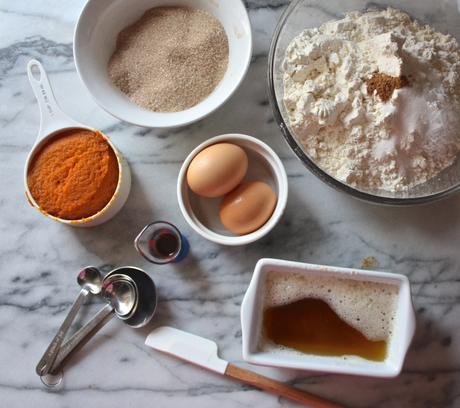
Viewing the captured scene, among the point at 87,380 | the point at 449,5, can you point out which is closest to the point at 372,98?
the point at 449,5

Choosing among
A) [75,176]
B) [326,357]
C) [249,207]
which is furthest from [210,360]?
[75,176]

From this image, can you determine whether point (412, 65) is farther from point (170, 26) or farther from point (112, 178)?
point (112, 178)

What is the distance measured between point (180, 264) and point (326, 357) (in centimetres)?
41

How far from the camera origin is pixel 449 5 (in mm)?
1186

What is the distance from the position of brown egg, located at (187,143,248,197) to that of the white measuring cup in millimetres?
170

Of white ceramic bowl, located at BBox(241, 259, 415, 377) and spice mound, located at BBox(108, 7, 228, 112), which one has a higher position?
spice mound, located at BBox(108, 7, 228, 112)

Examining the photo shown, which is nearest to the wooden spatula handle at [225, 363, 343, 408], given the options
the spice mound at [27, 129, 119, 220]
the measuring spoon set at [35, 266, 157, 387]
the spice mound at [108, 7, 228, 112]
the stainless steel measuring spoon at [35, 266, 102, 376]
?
the measuring spoon set at [35, 266, 157, 387]

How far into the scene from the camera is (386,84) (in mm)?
999

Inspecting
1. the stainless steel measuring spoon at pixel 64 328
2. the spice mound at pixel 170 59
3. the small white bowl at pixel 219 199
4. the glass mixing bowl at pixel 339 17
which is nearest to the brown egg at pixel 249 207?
the small white bowl at pixel 219 199

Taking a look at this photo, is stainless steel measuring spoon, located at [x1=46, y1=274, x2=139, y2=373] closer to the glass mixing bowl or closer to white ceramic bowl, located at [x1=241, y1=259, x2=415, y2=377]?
white ceramic bowl, located at [x1=241, y1=259, x2=415, y2=377]

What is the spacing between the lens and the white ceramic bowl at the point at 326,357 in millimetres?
1048

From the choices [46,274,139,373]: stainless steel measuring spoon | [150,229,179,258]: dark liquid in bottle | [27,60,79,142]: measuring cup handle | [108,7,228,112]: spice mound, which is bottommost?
Answer: [46,274,139,373]: stainless steel measuring spoon

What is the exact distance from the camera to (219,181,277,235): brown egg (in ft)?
3.63

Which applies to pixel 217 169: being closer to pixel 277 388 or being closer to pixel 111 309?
pixel 111 309
